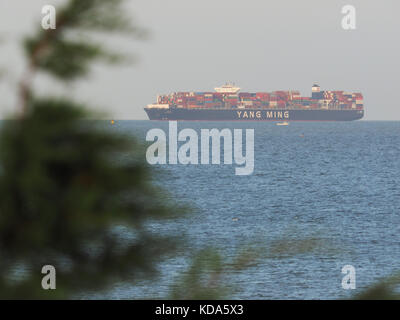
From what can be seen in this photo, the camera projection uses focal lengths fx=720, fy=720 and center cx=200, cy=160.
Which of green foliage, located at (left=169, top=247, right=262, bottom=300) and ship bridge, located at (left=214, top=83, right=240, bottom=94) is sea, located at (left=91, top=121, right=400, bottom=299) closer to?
green foliage, located at (left=169, top=247, right=262, bottom=300)

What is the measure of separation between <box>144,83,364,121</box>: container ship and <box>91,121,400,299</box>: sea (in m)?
70.7

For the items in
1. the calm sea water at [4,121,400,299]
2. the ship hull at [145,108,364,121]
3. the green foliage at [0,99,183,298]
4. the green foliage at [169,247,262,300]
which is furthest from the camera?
the ship hull at [145,108,364,121]

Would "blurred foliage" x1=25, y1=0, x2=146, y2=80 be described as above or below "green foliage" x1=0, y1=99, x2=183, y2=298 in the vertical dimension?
above

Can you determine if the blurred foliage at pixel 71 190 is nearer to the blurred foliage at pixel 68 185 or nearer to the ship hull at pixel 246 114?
the blurred foliage at pixel 68 185

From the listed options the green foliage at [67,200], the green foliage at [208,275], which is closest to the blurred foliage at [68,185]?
the green foliage at [67,200]

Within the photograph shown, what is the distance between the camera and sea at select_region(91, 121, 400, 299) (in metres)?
1.59

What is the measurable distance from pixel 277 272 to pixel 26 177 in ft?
Answer: 102

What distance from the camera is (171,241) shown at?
135 cm

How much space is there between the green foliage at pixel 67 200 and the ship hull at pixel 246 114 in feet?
564

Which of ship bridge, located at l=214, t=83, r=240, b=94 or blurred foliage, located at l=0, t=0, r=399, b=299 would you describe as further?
ship bridge, located at l=214, t=83, r=240, b=94

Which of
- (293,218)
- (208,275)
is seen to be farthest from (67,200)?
(293,218)

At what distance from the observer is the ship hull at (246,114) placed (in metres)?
176

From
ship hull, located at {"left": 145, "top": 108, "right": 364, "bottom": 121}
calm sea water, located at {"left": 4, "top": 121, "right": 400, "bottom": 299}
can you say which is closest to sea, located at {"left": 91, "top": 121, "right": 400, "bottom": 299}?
calm sea water, located at {"left": 4, "top": 121, "right": 400, "bottom": 299}

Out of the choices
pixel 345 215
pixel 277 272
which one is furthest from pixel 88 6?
pixel 345 215
